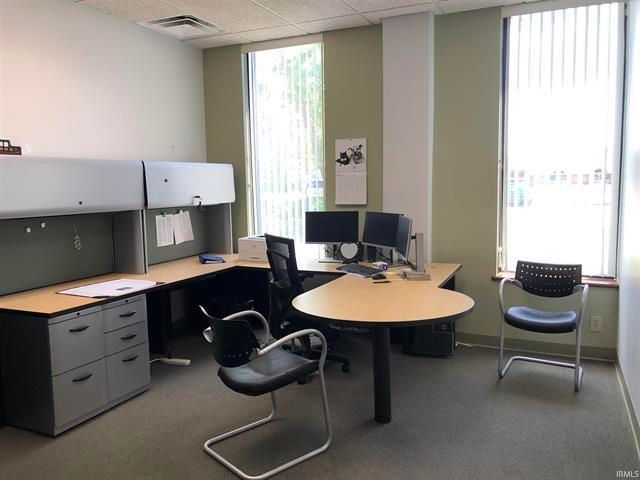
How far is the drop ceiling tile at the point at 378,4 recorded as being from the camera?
153 inches

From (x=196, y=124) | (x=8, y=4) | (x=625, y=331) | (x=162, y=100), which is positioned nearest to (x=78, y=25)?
(x=8, y=4)

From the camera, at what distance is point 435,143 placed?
4414 mm

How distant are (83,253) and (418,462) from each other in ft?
9.14

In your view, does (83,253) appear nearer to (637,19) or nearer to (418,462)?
(418,462)

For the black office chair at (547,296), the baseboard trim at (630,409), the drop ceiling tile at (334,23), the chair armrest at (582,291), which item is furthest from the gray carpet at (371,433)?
the drop ceiling tile at (334,23)

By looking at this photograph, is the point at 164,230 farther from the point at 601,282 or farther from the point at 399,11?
the point at 601,282

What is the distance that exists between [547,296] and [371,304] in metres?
1.67

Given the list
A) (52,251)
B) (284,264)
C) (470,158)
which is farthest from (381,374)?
(52,251)

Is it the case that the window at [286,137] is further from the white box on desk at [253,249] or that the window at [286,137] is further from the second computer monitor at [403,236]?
the second computer monitor at [403,236]

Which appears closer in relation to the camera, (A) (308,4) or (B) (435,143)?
(A) (308,4)

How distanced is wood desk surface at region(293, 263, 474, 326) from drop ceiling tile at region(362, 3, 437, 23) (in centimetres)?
217

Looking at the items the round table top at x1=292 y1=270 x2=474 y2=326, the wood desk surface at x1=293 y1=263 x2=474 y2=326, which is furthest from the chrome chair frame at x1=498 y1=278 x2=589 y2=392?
the round table top at x1=292 y1=270 x2=474 y2=326

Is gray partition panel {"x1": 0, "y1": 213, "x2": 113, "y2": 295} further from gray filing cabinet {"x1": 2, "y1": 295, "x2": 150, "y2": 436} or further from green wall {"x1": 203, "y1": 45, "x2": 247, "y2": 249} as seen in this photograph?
green wall {"x1": 203, "y1": 45, "x2": 247, "y2": 249}

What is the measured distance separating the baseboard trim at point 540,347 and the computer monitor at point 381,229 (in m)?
1.11
